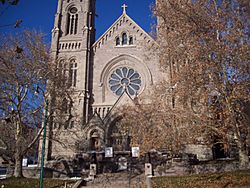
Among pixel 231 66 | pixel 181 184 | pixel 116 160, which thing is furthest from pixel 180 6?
pixel 116 160

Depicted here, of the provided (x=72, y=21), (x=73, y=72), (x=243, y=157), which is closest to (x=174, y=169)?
(x=243, y=157)

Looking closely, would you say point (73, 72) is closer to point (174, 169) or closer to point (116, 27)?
point (116, 27)

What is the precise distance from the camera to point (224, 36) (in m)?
12.8

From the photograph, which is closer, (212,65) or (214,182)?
(214,182)

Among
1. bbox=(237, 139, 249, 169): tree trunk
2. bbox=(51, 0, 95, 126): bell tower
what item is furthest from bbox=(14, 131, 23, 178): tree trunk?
bbox=(237, 139, 249, 169): tree trunk

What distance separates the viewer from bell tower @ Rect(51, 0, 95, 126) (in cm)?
2817

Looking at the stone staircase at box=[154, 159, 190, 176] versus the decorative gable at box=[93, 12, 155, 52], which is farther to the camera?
the decorative gable at box=[93, 12, 155, 52]

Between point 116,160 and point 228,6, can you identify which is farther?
point 116,160

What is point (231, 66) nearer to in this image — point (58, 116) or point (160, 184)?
point (160, 184)

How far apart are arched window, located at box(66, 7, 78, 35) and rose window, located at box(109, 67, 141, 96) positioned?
27.9 feet

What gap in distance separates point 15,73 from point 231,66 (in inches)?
528

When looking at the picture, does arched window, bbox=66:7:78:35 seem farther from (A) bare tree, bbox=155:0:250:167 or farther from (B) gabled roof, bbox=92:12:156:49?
(A) bare tree, bbox=155:0:250:167

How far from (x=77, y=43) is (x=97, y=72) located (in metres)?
4.99

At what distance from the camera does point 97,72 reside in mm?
29891
